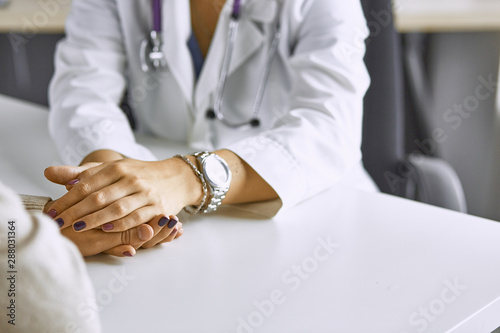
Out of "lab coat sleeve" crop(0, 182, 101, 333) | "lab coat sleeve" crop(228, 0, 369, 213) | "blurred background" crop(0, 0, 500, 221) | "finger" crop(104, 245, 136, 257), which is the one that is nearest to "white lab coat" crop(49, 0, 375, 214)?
"lab coat sleeve" crop(228, 0, 369, 213)

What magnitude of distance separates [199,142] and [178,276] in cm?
53

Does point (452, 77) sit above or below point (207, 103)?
Answer: below

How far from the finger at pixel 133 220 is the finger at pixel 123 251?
22mm

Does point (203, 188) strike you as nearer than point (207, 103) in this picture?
Yes

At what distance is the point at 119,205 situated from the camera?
25.9 inches

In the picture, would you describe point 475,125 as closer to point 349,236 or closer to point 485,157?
point 485,157

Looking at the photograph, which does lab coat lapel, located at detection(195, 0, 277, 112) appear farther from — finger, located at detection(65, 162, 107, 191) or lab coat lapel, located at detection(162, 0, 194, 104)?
finger, located at detection(65, 162, 107, 191)

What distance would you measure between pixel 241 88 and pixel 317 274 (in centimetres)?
55

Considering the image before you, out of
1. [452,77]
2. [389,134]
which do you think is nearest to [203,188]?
[389,134]

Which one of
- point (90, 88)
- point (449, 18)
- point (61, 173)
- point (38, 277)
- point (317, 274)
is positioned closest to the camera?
point (38, 277)

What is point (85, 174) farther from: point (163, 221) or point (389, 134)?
point (389, 134)

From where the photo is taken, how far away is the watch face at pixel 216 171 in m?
0.75

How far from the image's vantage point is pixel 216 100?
1.04 meters

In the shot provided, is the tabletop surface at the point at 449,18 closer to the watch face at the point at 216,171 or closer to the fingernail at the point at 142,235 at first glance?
the watch face at the point at 216,171
